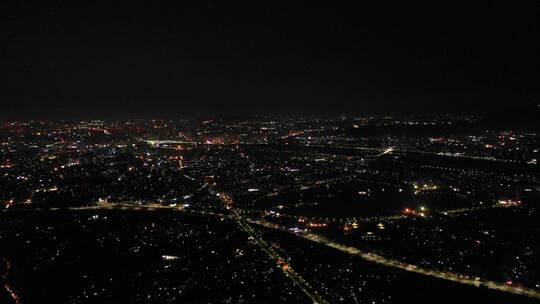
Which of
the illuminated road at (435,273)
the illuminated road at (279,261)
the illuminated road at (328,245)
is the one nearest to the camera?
the illuminated road at (435,273)

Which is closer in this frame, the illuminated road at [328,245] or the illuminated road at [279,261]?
the illuminated road at [328,245]

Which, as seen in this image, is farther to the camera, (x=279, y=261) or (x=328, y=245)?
(x=328, y=245)

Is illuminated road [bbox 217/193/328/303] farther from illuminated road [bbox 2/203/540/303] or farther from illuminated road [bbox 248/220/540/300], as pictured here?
illuminated road [bbox 248/220/540/300]

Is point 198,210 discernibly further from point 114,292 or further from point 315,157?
point 315,157

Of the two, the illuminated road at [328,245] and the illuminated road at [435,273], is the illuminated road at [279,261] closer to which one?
the illuminated road at [328,245]

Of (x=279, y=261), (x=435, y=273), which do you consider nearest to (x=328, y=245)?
(x=279, y=261)

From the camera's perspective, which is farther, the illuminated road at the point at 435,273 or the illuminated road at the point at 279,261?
the illuminated road at the point at 279,261

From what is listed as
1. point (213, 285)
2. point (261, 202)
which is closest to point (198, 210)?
point (261, 202)

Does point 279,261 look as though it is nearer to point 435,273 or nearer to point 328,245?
point 328,245

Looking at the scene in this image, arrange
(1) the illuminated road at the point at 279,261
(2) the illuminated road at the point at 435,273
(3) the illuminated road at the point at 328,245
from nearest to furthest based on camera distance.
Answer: (2) the illuminated road at the point at 435,273
(3) the illuminated road at the point at 328,245
(1) the illuminated road at the point at 279,261

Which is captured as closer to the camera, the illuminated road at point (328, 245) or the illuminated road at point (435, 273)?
the illuminated road at point (435, 273)

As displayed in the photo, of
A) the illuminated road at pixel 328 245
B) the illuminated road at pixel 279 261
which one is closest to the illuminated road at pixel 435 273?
the illuminated road at pixel 328 245
